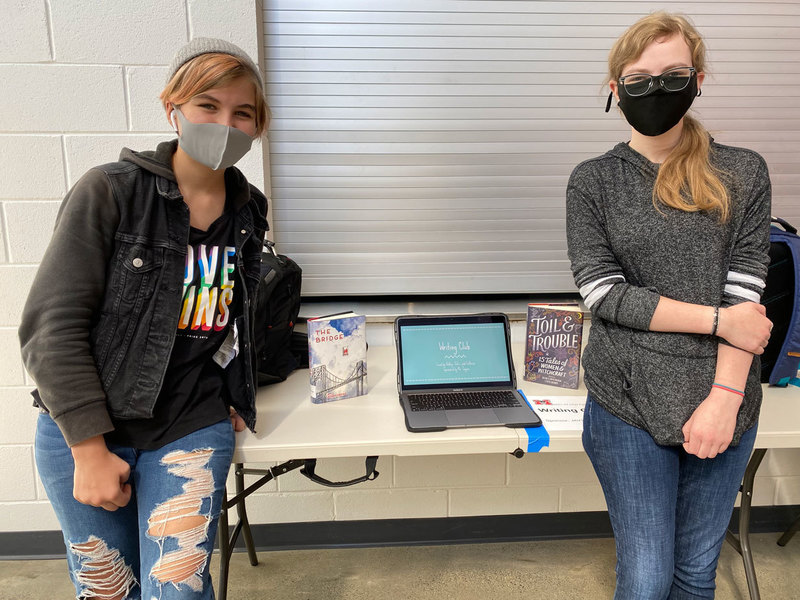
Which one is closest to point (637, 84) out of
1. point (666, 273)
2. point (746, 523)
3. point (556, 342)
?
point (666, 273)

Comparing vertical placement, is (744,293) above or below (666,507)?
above

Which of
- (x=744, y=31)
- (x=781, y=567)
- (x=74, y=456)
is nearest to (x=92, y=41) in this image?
(x=74, y=456)

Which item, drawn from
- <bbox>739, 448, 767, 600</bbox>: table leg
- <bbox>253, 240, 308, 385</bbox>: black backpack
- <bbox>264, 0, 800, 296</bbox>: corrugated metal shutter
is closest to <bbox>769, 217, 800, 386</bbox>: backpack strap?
<bbox>739, 448, 767, 600</bbox>: table leg

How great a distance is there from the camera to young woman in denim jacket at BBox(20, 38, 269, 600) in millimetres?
938

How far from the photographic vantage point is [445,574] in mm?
1832

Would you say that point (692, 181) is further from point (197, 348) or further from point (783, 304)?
point (197, 348)

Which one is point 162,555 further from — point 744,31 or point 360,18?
point 744,31

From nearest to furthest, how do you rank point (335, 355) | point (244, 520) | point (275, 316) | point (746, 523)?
point (335, 355) < point (275, 316) < point (746, 523) < point (244, 520)

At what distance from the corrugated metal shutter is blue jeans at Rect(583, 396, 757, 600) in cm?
100

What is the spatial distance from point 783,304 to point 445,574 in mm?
1403

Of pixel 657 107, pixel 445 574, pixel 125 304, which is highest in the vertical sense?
pixel 657 107

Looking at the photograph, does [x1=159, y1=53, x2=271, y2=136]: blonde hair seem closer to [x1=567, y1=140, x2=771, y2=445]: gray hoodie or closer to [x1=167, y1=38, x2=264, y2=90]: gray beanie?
[x1=167, y1=38, x2=264, y2=90]: gray beanie

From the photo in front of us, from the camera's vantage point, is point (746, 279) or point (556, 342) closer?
point (746, 279)

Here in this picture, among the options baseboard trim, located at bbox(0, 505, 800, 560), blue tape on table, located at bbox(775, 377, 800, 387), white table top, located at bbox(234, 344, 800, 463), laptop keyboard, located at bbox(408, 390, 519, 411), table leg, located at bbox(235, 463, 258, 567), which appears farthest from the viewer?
baseboard trim, located at bbox(0, 505, 800, 560)
